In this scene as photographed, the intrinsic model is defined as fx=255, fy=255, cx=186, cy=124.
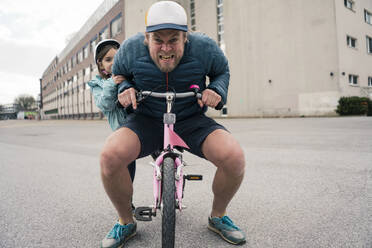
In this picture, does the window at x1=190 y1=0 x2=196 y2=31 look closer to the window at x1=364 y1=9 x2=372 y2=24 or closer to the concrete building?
the concrete building

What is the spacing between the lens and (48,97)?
83.0m

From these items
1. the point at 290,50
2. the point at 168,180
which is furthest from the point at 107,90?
the point at 290,50

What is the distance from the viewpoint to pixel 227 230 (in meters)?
2.01

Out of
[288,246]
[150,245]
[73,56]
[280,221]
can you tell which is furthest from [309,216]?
[73,56]

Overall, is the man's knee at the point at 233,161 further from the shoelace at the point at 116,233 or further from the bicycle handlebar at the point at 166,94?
the shoelace at the point at 116,233

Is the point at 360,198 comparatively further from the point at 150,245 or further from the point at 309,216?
the point at 150,245

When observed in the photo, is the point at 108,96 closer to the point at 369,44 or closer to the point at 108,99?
the point at 108,99

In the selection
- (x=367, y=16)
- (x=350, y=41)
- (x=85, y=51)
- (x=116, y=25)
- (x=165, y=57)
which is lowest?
(x=165, y=57)

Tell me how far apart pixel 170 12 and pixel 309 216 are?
216cm

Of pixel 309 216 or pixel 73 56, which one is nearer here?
pixel 309 216

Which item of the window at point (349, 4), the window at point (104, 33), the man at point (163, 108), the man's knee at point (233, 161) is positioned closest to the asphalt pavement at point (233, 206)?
the man at point (163, 108)

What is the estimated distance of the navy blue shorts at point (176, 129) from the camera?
2.04 metres

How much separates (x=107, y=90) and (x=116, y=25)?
136 ft

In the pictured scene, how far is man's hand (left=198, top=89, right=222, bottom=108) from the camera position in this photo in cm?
186
